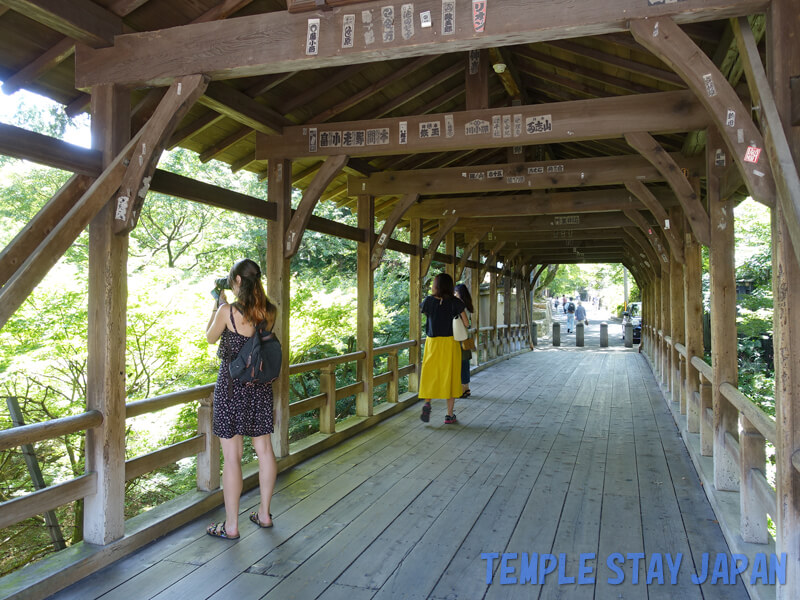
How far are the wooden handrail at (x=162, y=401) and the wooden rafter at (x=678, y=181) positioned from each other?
331 centimetres

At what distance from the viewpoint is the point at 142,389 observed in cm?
748

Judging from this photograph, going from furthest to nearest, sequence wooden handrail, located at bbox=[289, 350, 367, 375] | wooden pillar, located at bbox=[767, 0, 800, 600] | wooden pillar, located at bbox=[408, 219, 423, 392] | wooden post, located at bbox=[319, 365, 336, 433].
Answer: wooden pillar, located at bbox=[408, 219, 423, 392]
wooden post, located at bbox=[319, 365, 336, 433]
wooden handrail, located at bbox=[289, 350, 367, 375]
wooden pillar, located at bbox=[767, 0, 800, 600]

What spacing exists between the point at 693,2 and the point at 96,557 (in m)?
3.54

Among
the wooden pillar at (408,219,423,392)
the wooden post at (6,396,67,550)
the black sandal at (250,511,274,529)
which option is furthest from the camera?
the wooden pillar at (408,219,423,392)

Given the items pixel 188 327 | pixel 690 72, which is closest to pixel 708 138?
pixel 690 72

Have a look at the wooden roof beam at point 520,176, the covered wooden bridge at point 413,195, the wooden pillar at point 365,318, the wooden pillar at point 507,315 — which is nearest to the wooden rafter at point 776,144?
the covered wooden bridge at point 413,195

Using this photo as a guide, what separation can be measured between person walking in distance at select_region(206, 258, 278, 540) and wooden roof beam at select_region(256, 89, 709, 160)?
5.87ft

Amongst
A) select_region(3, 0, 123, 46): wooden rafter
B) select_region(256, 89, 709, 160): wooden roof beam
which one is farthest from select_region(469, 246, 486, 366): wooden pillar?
select_region(3, 0, 123, 46): wooden rafter

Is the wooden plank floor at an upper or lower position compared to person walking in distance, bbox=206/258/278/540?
lower

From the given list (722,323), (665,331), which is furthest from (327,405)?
(665,331)

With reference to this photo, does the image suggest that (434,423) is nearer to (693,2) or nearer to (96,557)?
(96,557)

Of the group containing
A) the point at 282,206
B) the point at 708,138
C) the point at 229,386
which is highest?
the point at 708,138

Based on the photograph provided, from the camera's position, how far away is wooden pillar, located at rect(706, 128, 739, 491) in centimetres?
351

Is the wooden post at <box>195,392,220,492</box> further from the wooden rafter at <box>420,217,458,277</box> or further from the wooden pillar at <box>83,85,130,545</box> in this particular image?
the wooden rafter at <box>420,217,458,277</box>
